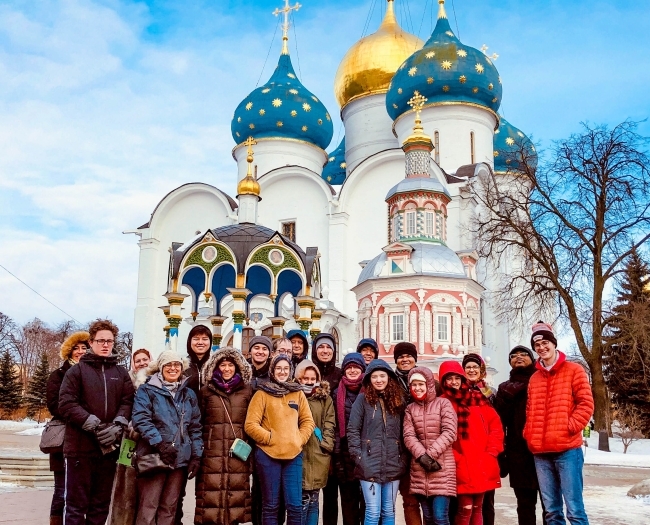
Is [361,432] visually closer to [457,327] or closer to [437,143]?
[457,327]

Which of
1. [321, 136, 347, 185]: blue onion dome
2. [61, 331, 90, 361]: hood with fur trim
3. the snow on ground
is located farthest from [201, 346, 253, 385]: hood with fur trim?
[321, 136, 347, 185]: blue onion dome

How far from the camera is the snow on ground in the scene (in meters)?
12.8

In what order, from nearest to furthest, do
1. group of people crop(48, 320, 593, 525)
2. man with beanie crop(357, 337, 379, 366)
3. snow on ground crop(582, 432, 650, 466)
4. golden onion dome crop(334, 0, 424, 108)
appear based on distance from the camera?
group of people crop(48, 320, 593, 525) < man with beanie crop(357, 337, 379, 366) < snow on ground crop(582, 432, 650, 466) < golden onion dome crop(334, 0, 424, 108)

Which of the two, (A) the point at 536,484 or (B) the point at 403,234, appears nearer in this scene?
(A) the point at 536,484

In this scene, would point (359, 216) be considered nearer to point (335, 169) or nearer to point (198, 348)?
point (335, 169)

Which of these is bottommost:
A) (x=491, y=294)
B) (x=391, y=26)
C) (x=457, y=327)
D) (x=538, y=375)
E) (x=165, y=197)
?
(x=538, y=375)

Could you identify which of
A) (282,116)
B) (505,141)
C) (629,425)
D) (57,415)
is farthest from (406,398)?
(505,141)

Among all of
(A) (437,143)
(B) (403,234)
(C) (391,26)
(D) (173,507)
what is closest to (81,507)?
(D) (173,507)

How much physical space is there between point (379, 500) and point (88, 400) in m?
1.94

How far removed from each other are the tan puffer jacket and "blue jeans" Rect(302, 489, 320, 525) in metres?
0.69

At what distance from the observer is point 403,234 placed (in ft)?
62.5

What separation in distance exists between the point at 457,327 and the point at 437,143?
875cm

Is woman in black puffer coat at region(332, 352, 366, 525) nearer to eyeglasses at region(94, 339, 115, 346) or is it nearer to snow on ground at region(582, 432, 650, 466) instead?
eyeglasses at region(94, 339, 115, 346)

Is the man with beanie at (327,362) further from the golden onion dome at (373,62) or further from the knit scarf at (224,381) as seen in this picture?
the golden onion dome at (373,62)
